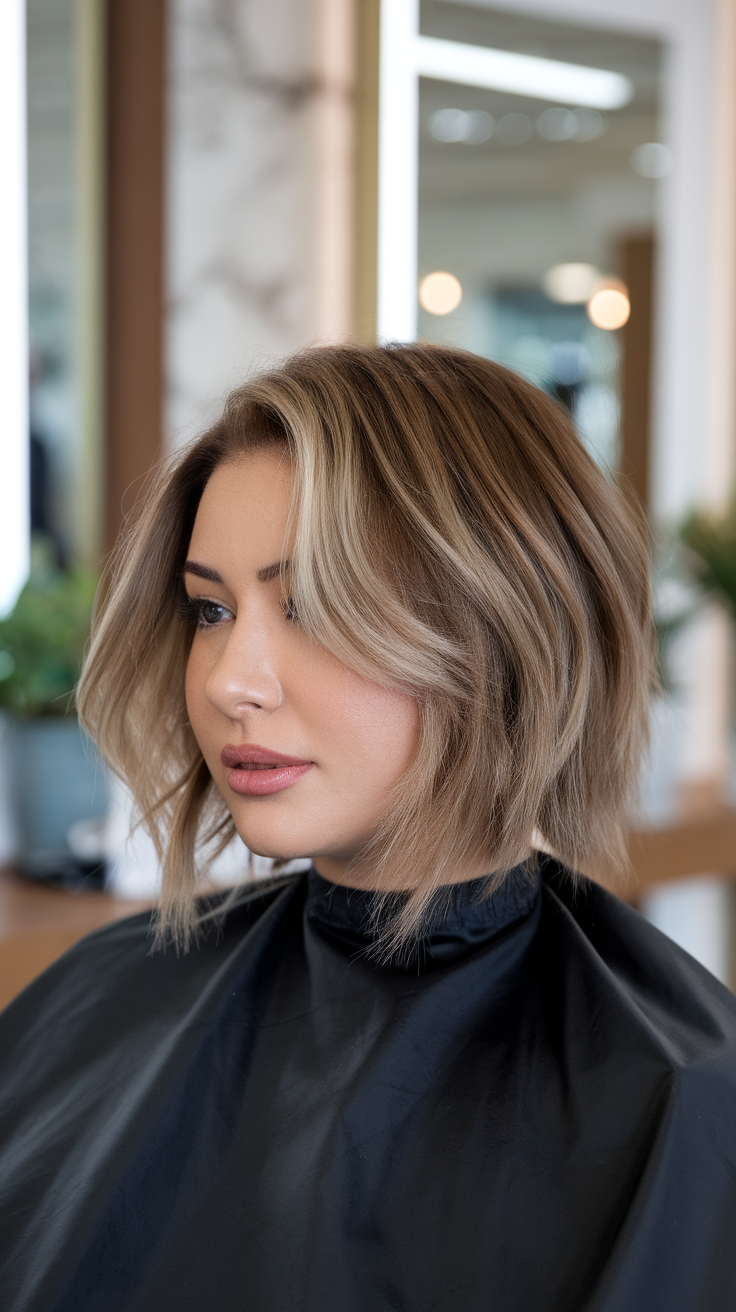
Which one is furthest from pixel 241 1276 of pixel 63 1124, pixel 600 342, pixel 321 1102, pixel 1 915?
pixel 600 342

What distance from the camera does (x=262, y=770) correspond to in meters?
0.72

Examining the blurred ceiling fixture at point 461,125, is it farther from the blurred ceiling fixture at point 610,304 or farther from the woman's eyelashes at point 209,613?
the woman's eyelashes at point 209,613

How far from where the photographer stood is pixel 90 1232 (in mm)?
733

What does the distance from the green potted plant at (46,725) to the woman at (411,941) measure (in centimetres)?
80

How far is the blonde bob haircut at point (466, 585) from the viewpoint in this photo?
69 cm

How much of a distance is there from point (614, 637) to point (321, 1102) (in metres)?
0.32

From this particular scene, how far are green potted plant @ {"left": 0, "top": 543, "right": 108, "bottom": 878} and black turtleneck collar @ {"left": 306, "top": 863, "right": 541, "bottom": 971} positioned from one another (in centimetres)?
84

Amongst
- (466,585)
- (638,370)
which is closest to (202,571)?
(466,585)

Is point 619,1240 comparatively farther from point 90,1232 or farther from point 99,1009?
point 99,1009

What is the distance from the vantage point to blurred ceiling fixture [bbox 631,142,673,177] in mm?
2417

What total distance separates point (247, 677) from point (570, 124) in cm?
218

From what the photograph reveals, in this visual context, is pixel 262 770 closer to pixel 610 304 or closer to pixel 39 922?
pixel 39 922

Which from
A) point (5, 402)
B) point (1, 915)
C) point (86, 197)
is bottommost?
point (1, 915)

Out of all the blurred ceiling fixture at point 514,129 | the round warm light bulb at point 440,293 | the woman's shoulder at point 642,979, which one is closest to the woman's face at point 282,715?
the woman's shoulder at point 642,979
